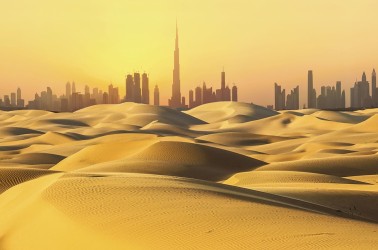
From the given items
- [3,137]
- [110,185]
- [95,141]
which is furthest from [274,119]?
[110,185]

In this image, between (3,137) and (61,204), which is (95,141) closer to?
(3,137)

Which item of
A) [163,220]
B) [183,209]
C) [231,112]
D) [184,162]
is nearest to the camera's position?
[163,220]

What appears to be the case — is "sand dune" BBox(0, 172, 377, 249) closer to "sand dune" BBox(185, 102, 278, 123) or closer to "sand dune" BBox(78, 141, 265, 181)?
"sand dune" BBox(78, 141, 265, 181)

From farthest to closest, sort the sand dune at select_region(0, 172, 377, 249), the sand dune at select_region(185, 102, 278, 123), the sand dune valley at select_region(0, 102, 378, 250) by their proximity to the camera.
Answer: the sand dune at select_region(185, 102, 278, 123) < the sand dune valley at select_region(0, 102, 378, 250) < the sand dune at select_region(0, 172, 377, 249)

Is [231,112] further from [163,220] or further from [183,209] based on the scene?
[163,220]

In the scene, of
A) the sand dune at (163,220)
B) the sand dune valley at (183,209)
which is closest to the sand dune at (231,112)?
the sand dune valley at (183,209)

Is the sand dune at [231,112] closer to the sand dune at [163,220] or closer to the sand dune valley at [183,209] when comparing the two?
the sand dune valley at [183,209]

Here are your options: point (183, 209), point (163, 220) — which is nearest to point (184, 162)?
point (183, 209)

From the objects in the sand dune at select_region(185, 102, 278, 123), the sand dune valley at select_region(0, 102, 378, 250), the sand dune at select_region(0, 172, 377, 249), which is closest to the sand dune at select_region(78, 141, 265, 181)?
the sand dune valley at select_region(0, 102, 378, 250)

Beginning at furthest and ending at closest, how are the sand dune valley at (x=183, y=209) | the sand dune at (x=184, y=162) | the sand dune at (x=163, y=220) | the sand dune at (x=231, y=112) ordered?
the sand dune at (x=231, y=112) < the sand dune at (x=184, y=162) < the sand dune valley at (x=183, y=209) < the sand dune at (x=163, y=220)

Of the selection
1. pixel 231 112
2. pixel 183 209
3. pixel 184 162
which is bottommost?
pixel 231 112

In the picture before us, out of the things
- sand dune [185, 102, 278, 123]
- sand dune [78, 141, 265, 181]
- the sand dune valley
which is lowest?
sand dune [185, 102, 278, 123]

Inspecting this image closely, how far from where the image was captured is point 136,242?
301 inches

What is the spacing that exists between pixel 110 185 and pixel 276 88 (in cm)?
18899
